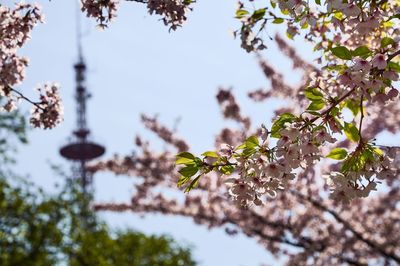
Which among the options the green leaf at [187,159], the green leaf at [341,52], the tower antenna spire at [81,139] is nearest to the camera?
the green leaf at [341,52]

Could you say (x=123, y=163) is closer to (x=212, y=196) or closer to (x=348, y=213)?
(x=212, y=196)

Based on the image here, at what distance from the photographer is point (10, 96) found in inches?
252

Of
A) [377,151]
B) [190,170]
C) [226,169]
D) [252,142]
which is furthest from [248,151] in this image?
[377,151]

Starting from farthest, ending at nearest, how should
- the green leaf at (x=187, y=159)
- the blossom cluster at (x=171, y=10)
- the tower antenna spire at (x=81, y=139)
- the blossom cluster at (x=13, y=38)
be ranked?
the tower antenna spire at (x=81, y=139) → the blossom cluster at (x=13, y=38) → the blossom cluster at (x=171, y=10) → the green leaf at (x=187, y=159)

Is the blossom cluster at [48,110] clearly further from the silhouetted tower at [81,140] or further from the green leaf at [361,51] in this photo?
the silhouetted tower at [81,140]

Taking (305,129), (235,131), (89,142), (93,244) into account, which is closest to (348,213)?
(235,131)

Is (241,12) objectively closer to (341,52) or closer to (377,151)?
(341,52)

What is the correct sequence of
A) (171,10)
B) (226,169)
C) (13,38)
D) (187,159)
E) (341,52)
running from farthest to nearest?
(13,38), (171,10), (226,169), (187,159), (341,52)

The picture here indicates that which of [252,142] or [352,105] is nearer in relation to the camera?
[252,142]

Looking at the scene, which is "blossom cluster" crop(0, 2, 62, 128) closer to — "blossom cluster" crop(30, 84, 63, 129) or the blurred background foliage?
"blossom cluster" crop(30, 84, 63, 129)

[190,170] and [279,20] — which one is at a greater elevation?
[279,20]

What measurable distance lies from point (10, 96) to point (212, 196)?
25.4 feet

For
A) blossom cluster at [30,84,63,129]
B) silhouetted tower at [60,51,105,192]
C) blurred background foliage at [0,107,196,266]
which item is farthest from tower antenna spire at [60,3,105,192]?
blossom cluster at [30,84,63,129]

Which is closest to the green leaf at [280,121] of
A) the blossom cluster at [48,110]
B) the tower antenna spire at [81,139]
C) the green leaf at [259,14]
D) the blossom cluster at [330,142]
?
the blossom cluster at [330,142]
